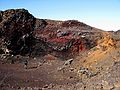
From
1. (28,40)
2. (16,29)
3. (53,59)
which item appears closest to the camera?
(53,59)

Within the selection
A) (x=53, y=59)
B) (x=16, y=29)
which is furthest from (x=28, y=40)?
(x=53, y=59)

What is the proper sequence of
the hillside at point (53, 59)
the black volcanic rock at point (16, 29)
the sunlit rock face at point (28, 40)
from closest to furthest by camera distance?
the hillside at point (53, 59) → the black volcanic rock at point (16, 29) → the sunlit rock face at point (28, 40)

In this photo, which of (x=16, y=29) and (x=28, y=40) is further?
(x=28, y=40)

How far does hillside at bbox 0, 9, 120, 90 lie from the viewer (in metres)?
18.8

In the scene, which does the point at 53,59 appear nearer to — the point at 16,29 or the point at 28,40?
the point at 28,40

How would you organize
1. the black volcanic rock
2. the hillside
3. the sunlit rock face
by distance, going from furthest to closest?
1. the sunlit rock face
2. the black volcanic rock
3. the hillside

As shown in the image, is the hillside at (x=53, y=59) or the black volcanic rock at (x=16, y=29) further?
the black volcanic rock at (x=16, y=29)

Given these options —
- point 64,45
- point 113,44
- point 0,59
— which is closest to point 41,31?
point 64,45

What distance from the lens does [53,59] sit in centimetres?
2889

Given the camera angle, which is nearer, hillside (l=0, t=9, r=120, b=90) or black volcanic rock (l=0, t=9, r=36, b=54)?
hillside (l=0, t=9, r=120, b=90)

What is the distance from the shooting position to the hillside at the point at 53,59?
18828 millimetres

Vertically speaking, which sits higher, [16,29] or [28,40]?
[16,29]

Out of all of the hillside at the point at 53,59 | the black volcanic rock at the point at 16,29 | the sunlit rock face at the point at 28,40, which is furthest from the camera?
the sunlit rock face at the point at 28,40

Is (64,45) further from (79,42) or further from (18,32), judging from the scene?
(18,32)
